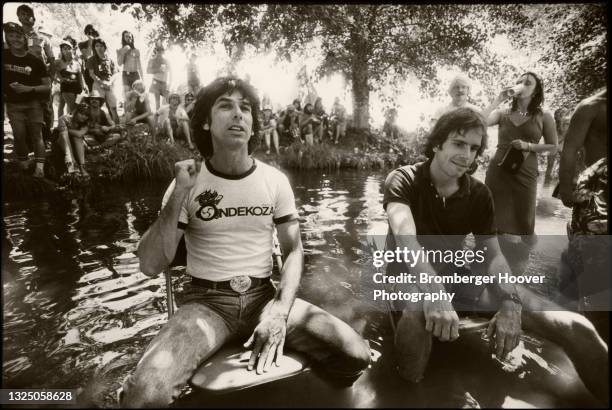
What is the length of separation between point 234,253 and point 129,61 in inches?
364

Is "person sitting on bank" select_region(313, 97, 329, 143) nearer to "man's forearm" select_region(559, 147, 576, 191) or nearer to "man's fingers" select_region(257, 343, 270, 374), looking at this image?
"man's forearm" select_region(559, 147, 576, 191)

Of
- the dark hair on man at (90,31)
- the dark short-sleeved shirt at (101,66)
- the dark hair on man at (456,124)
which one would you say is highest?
the dark hair on man at (90,31)

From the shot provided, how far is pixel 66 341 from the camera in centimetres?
291

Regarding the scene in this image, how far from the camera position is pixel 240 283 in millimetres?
2359

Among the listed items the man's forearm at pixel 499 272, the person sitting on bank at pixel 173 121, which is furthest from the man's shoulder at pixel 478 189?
the person sitting on bank at pixel 173 121

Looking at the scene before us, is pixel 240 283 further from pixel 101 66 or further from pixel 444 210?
pixel 101 66

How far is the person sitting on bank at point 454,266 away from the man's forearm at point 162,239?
1.36 meters

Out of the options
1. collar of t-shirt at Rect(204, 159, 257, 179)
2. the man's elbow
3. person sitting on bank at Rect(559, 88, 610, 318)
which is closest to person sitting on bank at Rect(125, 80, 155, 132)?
collar of t-shirt at Rect(204, 159, 257, 179)

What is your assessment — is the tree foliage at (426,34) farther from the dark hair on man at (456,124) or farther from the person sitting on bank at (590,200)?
the dark hair on man at (456,124)

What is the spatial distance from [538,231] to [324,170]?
749cm

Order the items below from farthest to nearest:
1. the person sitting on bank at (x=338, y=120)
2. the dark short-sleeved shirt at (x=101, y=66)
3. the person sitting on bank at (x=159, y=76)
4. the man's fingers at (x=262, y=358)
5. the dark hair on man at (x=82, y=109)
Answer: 1. the person sitting on bank at (x=338, y=120)
2. the person sitting on bank at (x=159, y=76)
3. the dark short-sleeved shirt at (x=101, y=66)
4. the dark hair on man at (x=82, y=109)
5. the man's fingers at (x=262, y=358)

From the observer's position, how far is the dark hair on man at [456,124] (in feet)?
8.25

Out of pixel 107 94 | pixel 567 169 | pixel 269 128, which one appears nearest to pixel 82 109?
pixel 107 94

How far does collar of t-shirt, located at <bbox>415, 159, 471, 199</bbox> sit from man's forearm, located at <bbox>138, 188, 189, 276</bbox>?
1554 millimetres
